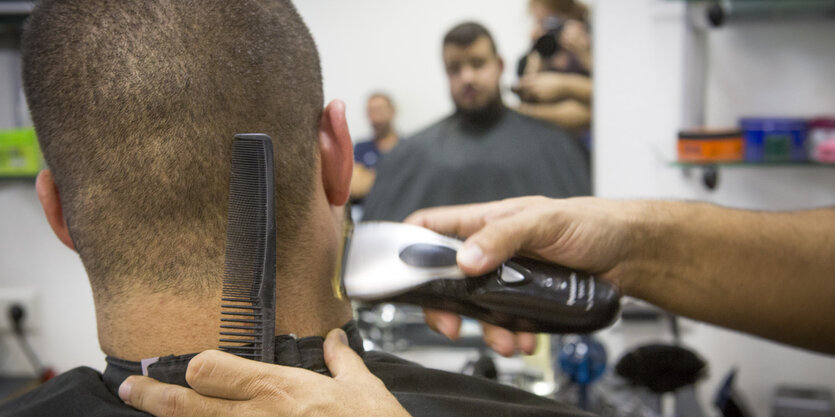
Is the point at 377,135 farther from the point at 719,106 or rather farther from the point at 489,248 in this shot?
the point at 489,248

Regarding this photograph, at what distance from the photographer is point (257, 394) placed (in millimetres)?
687

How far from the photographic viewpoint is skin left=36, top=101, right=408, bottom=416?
69cm

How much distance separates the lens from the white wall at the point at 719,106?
5.99ft

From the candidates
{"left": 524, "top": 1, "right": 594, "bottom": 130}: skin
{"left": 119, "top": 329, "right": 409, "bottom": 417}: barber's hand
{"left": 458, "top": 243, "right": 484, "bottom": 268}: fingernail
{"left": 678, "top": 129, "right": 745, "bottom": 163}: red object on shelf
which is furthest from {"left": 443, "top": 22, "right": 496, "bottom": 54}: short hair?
{"left": 119, "top": 329, "right": 409, "bottom": 417}: barber's hand

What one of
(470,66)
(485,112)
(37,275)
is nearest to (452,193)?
(485,112)

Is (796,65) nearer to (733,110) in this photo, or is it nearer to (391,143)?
(733,110)

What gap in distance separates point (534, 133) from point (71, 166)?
1.28 m

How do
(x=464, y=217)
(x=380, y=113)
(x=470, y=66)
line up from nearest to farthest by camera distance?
1. (x=464, y=217)
2. (x=470, y=66)
3. (x=380, y=113)

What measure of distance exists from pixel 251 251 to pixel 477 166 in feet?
3.82

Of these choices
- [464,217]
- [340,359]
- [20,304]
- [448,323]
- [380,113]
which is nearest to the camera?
[340,359]

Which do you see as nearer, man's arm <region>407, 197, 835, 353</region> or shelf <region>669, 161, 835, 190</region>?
man's arm <region>407, 197, 835, 353</region>

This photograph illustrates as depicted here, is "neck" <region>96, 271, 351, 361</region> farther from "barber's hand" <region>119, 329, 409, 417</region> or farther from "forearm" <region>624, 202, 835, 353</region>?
"forearm" <region>624, 202, 835, 353</region>

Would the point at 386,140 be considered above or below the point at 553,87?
below

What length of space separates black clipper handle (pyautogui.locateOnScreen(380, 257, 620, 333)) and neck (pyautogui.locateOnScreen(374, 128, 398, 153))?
3.60 ft
